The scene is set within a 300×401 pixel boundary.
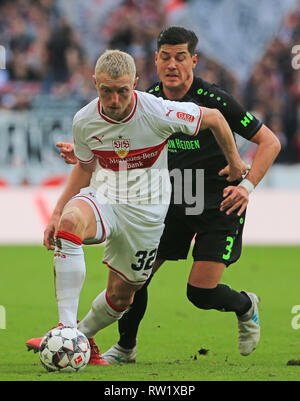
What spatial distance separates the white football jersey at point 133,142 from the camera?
5012 millimetres

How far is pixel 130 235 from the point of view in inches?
201

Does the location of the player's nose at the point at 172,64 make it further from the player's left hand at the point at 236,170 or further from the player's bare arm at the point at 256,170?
the player's left hand at the point at 236,170

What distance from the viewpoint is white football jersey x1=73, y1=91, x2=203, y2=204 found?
5.01 meters

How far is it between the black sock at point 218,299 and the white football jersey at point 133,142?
0.77 metres

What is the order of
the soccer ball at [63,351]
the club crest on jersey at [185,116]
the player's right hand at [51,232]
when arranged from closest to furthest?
the soccer ball at [63,351]
the club crest on jersey at [185,116]
the player's right hand at [51,232]

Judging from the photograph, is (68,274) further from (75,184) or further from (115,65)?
(115,65)

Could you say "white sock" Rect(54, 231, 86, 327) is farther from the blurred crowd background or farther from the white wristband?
the blurred crowd background

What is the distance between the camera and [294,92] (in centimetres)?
1656

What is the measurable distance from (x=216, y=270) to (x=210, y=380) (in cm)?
130

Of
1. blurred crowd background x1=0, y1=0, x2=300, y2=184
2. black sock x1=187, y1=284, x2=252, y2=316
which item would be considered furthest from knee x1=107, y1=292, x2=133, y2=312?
blurred crowd background x1=0, y1=0, x2=300, y2=184

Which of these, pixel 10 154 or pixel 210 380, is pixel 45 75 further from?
pixel 210 380

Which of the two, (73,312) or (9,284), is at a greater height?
(73,312)

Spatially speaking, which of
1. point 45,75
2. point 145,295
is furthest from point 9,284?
point 45,75

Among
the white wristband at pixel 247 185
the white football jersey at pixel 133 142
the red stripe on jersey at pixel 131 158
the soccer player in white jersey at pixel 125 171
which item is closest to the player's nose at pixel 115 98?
the soccer player in white jersey at pixel 125 171
